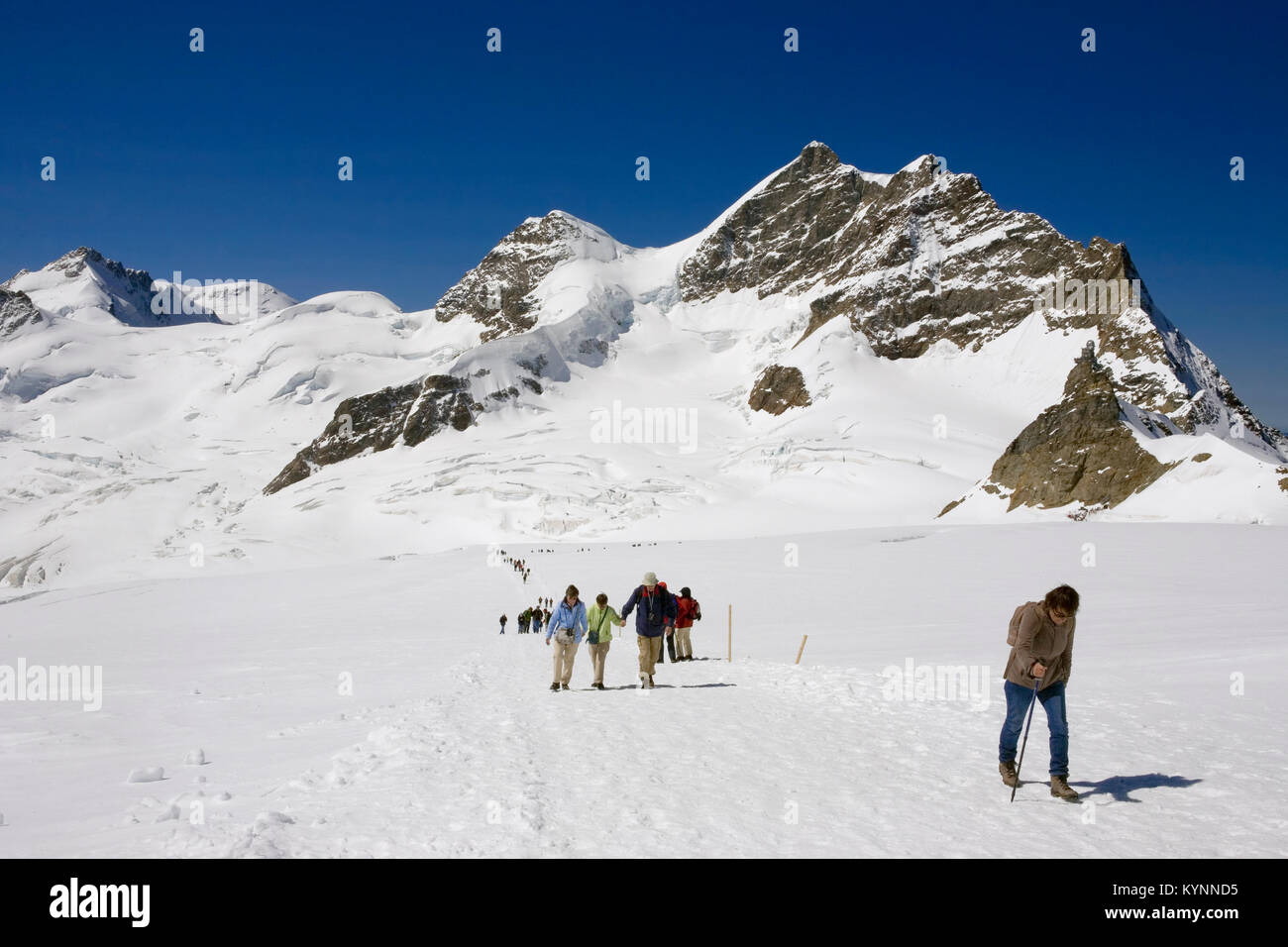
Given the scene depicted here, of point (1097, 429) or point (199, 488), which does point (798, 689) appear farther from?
point (199, 488)

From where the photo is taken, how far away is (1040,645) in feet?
23.7

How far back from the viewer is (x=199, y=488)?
120 m

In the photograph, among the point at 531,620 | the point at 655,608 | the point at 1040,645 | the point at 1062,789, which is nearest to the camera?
the point at 1062,789

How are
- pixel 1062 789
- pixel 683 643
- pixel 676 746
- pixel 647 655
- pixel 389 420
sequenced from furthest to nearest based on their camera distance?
pixel 389 420, pixel 683 643, pixel 647 655, pixel 676 746, pixel 1062 789

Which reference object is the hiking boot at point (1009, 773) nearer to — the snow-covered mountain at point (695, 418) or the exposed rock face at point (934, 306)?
the snow-covered mountain at point (695, 418)

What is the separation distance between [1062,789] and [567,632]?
8.18 meters

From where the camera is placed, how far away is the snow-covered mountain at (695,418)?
7775 cm

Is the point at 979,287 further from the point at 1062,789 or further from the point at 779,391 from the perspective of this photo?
the point at 1062,789

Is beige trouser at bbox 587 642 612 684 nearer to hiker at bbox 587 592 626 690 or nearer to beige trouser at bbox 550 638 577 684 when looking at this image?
hiker at bbox 587 592 626 690

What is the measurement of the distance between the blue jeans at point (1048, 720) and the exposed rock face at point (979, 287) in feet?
343

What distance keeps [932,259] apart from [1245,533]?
13349 centimetres

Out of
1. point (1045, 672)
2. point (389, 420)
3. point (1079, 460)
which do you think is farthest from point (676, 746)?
point (389, 420)

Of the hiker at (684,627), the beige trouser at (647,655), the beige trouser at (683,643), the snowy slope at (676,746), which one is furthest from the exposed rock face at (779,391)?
the beige trouser at (647,655)

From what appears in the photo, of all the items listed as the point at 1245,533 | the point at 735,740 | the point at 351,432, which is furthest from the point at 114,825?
the point at 351,432
